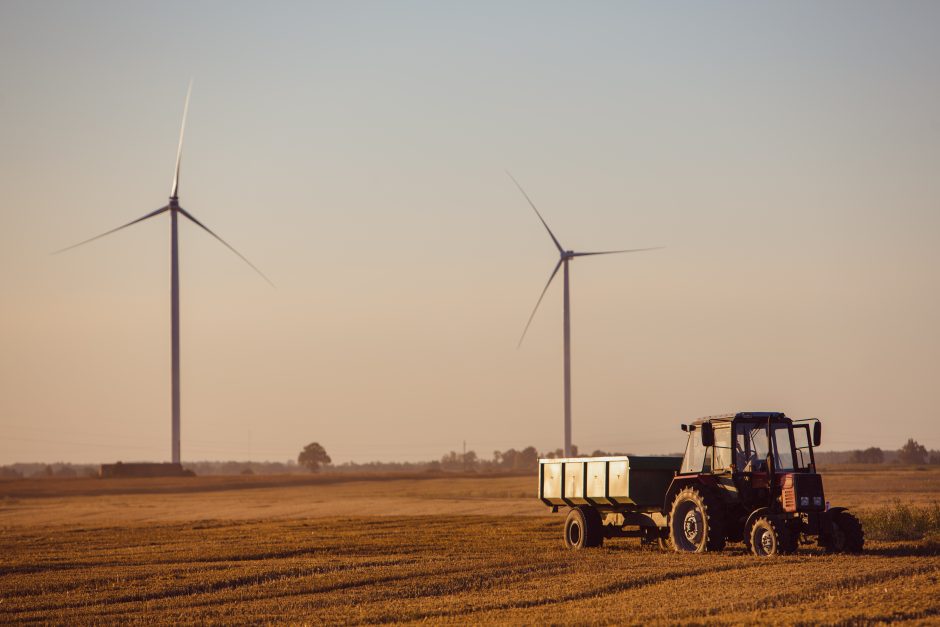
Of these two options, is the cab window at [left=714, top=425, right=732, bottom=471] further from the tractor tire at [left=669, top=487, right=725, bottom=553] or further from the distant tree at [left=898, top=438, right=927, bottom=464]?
the distant tree at [left=898, top=438, right=927, bottom=464]

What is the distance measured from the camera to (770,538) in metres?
27.1

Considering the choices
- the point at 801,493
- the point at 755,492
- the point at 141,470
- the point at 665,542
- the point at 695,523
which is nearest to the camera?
the point at 801,493

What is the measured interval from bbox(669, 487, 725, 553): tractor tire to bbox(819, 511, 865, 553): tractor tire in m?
2.33

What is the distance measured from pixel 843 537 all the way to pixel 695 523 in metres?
3.31

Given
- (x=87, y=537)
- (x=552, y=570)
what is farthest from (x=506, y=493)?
(x=552, y=570)

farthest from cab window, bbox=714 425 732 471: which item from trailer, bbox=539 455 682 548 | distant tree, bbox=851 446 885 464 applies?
distant tree, bbox=851 446 885 464

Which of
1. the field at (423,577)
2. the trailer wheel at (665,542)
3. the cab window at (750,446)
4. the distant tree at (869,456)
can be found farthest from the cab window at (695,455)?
the distant tree at (869,456)

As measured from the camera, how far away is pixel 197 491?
8581cm

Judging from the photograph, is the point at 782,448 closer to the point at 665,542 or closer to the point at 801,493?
the point at 801,493

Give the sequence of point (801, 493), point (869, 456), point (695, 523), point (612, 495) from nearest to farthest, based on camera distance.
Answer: point (801, 493)
point (695, 523)
point (612, 495)
point (869, 456)

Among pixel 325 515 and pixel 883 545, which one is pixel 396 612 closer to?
pixel 883 545

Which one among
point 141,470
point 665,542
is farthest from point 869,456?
point 665,542

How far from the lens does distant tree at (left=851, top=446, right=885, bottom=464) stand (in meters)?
152

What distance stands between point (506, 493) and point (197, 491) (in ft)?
76.2
